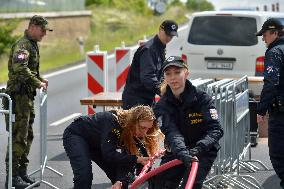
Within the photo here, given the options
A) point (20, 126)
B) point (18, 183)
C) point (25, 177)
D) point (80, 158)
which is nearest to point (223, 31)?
point (25, 177)

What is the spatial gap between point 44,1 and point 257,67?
1187 inches

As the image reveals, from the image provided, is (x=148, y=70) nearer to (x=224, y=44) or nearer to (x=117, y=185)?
(x=117, y=185)

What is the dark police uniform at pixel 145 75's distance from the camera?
10805 millimetres

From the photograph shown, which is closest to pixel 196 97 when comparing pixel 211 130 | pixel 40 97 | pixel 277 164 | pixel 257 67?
pixel 211 130

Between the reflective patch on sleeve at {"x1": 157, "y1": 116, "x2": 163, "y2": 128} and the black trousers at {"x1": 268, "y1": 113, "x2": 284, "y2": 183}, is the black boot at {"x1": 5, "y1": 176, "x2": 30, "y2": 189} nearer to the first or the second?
the black trousers at {"x1": 268, "y1": 113, "x2": 284, "y2": 183}

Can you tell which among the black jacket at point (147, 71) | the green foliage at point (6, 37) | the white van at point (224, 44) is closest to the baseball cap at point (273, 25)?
the black jacket at point (147, 71)

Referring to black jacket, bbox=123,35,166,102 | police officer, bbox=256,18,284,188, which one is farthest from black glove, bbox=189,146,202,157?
black jacket, bbox=123,35,166,102

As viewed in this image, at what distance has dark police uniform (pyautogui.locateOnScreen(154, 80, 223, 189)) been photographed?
7285 millimetres

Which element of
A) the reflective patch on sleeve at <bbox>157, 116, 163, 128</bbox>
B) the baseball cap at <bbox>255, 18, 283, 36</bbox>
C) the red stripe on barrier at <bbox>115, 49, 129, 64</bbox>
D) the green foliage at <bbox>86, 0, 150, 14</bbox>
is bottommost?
the green foliage at <bbox>86, 0, 150, 14</bbox>

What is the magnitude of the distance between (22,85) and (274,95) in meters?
2.82

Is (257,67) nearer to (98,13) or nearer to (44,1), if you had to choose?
(44,1)

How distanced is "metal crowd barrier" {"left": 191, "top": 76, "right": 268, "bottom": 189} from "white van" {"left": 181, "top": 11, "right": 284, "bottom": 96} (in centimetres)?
665

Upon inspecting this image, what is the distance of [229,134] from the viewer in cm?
1073

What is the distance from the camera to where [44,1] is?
1849 inches
